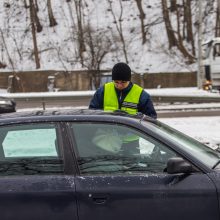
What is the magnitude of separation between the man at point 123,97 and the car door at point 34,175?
1755mm

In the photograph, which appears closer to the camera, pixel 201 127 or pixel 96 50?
pixel 201 127

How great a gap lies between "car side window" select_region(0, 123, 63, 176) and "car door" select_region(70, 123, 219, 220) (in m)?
0.18

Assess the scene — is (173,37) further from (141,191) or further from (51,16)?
(141,191)

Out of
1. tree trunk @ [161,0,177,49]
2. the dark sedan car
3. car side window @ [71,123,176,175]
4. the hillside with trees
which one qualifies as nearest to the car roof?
the dark sedan car

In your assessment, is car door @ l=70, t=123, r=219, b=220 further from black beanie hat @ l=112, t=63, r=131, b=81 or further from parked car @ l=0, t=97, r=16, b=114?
parked car @ l=0, t=97, r=16, b=114

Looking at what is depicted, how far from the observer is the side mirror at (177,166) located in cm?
367

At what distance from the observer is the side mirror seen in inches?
144

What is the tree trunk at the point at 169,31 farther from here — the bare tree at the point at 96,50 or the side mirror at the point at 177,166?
the side mirror at the point at 177,166

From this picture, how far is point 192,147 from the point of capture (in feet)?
13.6

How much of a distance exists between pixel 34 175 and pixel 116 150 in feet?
2.07

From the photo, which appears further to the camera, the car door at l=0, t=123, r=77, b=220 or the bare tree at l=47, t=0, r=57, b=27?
the bare tree at l=47, t=0, r=57, b=27

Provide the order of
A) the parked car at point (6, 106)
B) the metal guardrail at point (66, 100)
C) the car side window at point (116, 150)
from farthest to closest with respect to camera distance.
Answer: the metal guardrail at point (66, 100), the parked car at point (6, 106), the car side window at point (116, 150)

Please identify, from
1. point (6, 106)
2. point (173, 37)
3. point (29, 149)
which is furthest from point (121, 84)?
point (173, 37)

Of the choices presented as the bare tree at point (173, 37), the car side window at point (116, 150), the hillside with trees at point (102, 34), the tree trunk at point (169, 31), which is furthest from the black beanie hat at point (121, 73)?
the tree trunk at point (169, 31)
